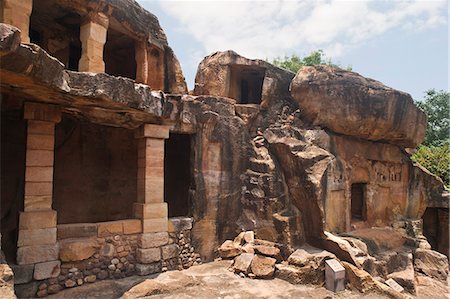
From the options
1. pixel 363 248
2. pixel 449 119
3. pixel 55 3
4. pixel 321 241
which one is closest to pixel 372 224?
pixel 363 248

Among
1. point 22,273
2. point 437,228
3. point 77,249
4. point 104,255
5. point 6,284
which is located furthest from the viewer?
point 437,228

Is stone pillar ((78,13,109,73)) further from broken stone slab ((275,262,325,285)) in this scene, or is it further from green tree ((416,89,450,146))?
green tree ((416,89,450,146))

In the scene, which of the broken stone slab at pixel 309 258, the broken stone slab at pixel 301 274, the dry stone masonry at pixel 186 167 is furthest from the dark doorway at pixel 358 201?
the broken stone slab at pixel 301 274

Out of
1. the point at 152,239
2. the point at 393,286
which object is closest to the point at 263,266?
the point at 152,239

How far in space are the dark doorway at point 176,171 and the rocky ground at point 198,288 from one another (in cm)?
284

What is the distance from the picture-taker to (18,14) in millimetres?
6230

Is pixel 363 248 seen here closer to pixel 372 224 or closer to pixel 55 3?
pixel 372 224

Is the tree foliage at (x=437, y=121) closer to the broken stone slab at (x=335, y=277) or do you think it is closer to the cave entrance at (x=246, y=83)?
the cave entrance at (x=246, y=83)

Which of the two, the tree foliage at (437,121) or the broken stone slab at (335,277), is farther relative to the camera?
the tree foliage at (437,121)

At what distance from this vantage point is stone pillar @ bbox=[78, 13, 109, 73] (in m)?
7.50

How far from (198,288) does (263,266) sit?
1.57m

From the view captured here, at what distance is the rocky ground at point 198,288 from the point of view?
18.8 ft

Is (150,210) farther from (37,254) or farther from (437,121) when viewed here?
(437,121)

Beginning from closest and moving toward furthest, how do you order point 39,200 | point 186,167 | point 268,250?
point 39,200
point 268,250
point 186,167
